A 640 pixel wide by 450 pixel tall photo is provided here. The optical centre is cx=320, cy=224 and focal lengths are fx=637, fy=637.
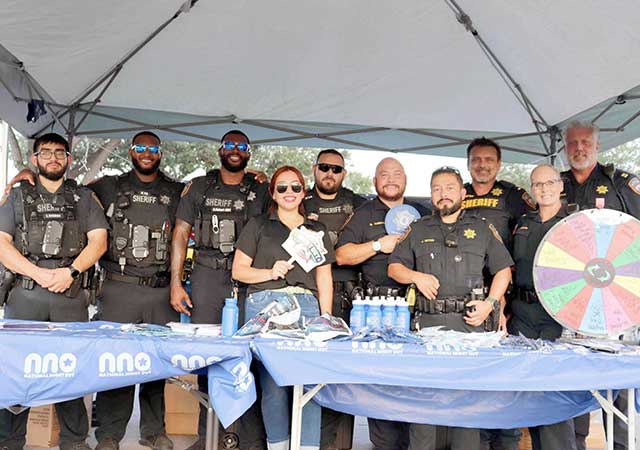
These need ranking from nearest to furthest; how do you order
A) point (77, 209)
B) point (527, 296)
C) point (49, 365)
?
point (49, 365)
point (527, 296)
point (77, 209)

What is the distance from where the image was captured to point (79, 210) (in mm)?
4582

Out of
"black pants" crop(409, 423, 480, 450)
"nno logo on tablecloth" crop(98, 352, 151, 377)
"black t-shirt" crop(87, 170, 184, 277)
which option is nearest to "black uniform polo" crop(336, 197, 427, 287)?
"black pants" crop(409, 423, 480, 450)

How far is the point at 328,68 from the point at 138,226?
2406mm

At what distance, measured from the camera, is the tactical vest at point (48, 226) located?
14.3ft

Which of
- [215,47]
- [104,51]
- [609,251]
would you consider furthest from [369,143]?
[609,251]

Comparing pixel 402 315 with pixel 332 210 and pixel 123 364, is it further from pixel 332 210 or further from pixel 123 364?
pixel 123 364

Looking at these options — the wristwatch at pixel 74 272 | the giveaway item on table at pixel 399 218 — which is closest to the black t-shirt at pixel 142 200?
the wristwatch at pixel 74 272

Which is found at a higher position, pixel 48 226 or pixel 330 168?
pixel 330 168

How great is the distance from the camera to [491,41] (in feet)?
17.8

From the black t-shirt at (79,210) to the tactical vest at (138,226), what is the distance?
0.19 metres

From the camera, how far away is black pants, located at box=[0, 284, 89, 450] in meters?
4.20

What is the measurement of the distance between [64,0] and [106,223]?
1.61m

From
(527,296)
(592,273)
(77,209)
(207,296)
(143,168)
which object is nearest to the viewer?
(592,273)

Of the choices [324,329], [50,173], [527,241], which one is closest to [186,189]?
[50,173]
